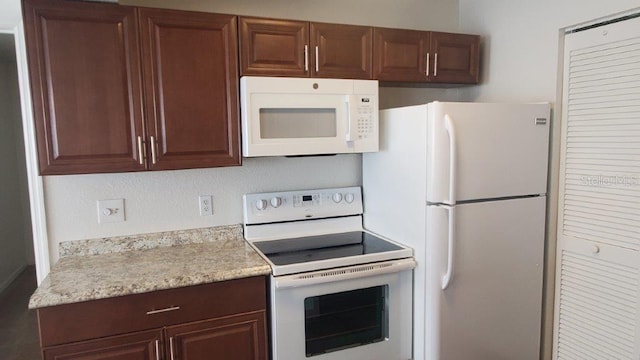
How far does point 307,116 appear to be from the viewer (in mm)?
2113

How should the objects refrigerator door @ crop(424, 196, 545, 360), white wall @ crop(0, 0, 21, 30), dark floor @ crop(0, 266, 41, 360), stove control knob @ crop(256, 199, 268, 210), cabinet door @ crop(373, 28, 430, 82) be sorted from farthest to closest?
1. dark floor @ crop(0, 266, 41, 360)
2. stove control knob @ crop(256, 199, 268, 210)
3. cabinet door @ crop(373, 28, 430, 82)
4. refrigerator door @ crop(424, 196, 545, 360)
5. white wall @ crop(0, 0, 21, 30)

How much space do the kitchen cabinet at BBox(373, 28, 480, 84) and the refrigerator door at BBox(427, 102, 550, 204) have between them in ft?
1.64

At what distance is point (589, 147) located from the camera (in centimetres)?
203

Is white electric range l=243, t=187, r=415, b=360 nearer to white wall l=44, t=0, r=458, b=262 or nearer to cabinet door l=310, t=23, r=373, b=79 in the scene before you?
white wall l=44, t=0, r=458, b=262

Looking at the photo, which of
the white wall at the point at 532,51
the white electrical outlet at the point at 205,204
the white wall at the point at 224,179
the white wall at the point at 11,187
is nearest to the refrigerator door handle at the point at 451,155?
the white wall at the point at 532,51

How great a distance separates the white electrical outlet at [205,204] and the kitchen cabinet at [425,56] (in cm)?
116

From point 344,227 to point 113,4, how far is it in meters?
1.69

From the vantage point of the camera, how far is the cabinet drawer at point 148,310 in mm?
1602

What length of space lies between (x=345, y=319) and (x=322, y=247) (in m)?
0.39

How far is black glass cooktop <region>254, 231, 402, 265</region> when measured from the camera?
79.7 inches

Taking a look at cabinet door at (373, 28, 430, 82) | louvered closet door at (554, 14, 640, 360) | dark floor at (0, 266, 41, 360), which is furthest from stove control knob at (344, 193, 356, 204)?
dark floor at (0, 266, 41, 360)

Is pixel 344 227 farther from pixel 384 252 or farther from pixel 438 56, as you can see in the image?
pixel 438 56

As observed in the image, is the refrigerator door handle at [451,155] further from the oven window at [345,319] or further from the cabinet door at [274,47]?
the cabinet door at [274,47]

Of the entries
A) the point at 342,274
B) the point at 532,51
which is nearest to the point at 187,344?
the point at 342,274
